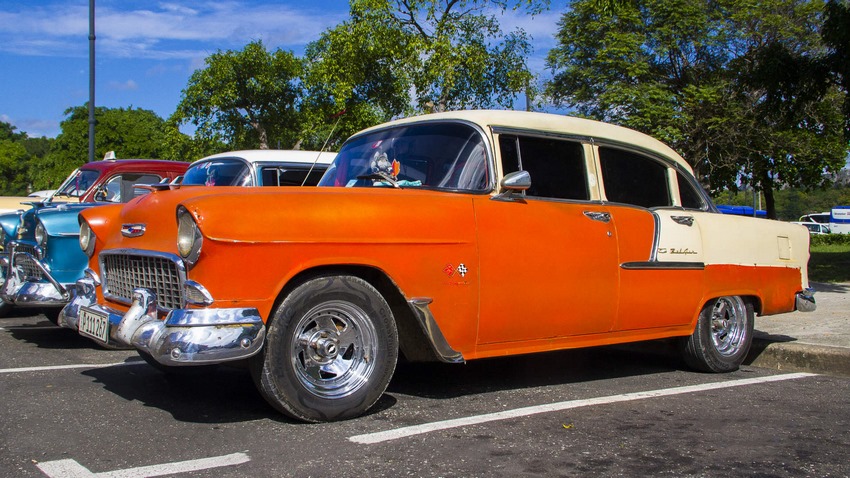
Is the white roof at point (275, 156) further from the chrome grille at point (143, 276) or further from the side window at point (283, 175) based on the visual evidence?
the chrome grille at point (143, 276)

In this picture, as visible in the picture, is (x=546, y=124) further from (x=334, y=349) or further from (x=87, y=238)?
(x=87, y=238)

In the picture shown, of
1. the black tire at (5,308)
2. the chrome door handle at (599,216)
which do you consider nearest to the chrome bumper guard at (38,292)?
A: the black tire at (5,308)

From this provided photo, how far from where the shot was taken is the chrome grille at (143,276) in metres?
4.14

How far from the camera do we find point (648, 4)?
2614cm

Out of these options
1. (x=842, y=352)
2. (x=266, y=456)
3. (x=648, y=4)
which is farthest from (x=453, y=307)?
(x=648, y=4)

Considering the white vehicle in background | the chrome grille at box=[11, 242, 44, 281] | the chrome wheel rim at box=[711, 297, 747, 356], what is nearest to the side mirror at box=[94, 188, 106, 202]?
the chrome grille at box=[11, 242, 44, 281]

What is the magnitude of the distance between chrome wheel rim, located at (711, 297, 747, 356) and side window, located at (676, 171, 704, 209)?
771 millimetres

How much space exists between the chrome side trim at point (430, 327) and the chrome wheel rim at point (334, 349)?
0.93 feet

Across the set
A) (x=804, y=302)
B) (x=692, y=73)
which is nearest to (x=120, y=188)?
(x=804, y=302)

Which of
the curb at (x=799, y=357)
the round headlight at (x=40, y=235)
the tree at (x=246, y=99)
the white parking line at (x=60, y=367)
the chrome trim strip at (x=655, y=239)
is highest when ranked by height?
the tree at (x=246, y=99)

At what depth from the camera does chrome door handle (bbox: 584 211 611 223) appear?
5.40 m

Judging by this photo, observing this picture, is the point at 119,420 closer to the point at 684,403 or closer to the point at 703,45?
the point at 684,403

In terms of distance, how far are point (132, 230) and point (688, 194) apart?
4.17 metres

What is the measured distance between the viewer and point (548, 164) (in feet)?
17.9
